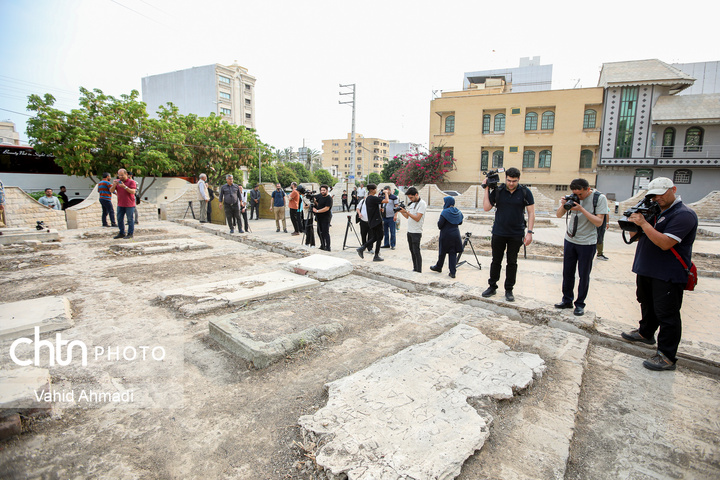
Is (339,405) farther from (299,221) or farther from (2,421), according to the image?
(299,221)

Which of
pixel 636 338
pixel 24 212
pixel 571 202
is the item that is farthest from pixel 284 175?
pixel 636 338

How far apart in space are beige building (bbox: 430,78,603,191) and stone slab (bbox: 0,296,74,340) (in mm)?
30786

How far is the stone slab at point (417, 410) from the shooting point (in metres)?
1.68

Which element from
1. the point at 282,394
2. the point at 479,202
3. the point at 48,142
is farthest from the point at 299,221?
the point at 479,202

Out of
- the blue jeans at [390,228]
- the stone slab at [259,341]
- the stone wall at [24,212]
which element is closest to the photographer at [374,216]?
the blue jeans at [390,228]

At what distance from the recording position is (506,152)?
3064 cm

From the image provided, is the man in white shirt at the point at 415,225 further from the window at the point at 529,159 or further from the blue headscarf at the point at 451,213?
the window at the point at 529,159

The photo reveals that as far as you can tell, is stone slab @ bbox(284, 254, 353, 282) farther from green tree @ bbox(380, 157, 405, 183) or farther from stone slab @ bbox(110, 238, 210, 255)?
green tree @ bbox(380, 157, 405, 183)

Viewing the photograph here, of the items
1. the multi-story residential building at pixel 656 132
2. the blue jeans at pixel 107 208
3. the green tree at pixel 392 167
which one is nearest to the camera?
the blue jeans at pixel 107 208

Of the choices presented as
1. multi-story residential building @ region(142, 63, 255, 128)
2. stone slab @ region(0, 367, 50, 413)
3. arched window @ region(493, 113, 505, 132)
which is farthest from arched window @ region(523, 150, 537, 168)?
multi-story residential building @ region(142, 63, 255, 128)

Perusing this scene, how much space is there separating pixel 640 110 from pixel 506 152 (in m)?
9.50

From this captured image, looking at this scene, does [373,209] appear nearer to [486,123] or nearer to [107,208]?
[107,208]

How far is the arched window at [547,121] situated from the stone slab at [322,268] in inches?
1193

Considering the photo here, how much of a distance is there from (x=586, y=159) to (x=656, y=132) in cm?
464
